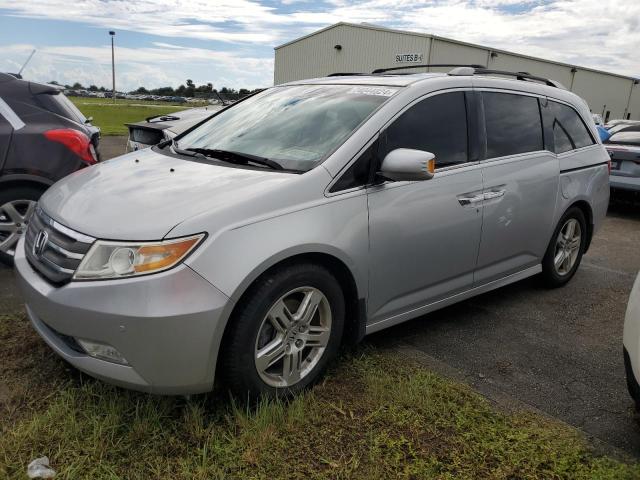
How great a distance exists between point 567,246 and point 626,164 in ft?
14.6

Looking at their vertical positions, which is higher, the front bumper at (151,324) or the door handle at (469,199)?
the door handle at (469,199)

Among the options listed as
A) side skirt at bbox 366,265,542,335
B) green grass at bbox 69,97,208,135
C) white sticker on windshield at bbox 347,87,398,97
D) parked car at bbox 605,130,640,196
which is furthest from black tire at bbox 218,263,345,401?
green grass at bbox 69,97,208,135

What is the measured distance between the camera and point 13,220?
4328 mm

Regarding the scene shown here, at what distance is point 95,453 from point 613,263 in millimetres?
5431

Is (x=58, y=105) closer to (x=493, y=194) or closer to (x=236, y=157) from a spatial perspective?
(x=236, y=157)

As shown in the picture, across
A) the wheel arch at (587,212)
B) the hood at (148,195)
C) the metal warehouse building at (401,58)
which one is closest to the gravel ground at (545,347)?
the wheel arch at (587,212)

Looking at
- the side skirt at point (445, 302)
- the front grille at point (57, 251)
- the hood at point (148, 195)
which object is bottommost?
the side skirt at point (445, 302)

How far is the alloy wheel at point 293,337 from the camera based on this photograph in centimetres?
258

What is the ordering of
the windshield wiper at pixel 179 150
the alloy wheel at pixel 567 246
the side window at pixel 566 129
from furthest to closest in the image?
the alloy wheel at pixel 567 246, the side window at pixel 566 129, the windshield wiper at pixel 179 150

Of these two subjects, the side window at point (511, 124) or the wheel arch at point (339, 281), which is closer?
the wheel arch at point (339, 281)

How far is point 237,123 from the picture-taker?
3631 mm

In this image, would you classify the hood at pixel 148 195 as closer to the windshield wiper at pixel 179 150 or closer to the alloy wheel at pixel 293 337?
the windshield wiper at pixel 179 150

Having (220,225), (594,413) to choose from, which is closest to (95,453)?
(220,225)

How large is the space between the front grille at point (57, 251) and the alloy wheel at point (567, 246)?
12.1 feet
